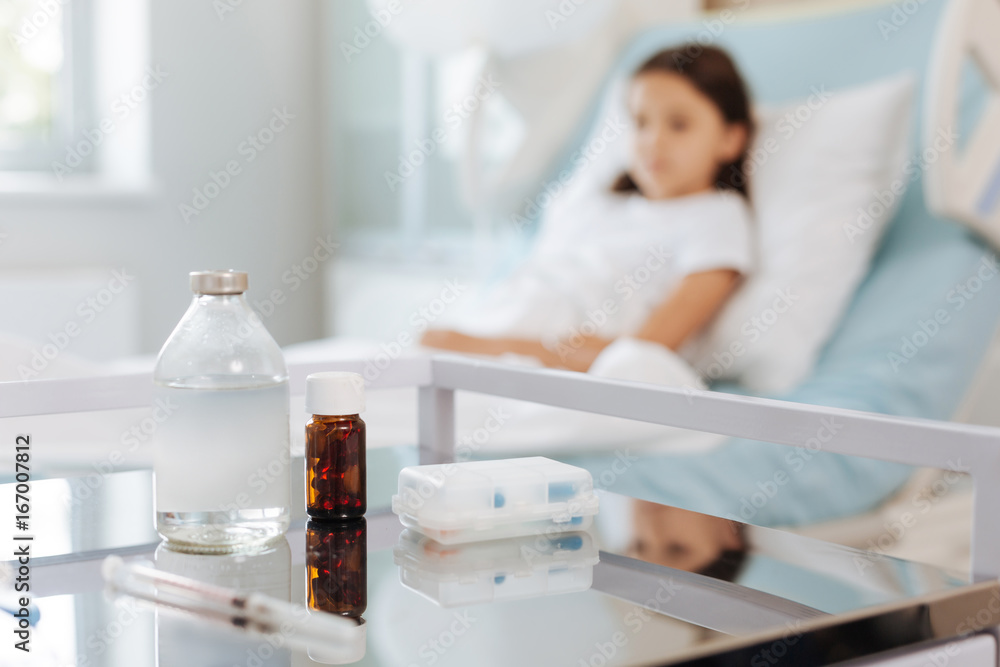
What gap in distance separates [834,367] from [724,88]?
0.53m

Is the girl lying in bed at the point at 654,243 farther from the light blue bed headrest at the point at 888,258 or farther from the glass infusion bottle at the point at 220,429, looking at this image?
the glass infusion bottle at the point at 220,429

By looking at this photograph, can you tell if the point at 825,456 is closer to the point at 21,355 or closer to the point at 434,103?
the point at 21,355

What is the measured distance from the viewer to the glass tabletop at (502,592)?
0.38m

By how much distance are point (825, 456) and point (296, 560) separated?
956mm

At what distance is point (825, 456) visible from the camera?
1294 millimetres

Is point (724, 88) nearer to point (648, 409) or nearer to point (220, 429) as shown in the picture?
point (648, 409)

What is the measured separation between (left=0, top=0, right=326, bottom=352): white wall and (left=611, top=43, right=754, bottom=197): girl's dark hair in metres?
1.34

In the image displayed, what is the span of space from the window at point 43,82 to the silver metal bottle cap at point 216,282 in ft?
7.53

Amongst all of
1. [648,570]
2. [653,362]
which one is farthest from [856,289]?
[648,570]

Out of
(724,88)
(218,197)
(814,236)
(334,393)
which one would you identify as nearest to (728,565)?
(334,393)

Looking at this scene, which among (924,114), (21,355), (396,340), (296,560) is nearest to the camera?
(296,560)

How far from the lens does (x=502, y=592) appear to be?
17.8 inches

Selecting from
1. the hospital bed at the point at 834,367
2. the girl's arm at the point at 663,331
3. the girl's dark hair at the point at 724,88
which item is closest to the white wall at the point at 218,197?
the hospital bed at the point at 834,367

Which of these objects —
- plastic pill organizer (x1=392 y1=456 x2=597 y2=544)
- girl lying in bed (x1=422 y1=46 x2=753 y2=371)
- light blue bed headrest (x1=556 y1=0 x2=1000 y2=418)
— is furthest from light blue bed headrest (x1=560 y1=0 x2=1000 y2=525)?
plastic pill organizer (x1=392 y1=456 x2=597 y2=544)
